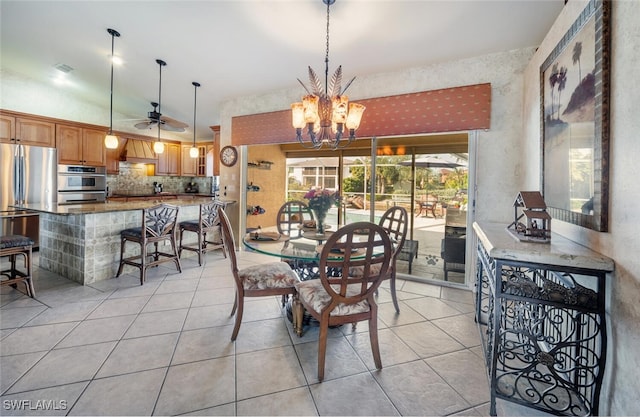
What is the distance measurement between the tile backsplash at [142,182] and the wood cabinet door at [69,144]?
3.39 feet

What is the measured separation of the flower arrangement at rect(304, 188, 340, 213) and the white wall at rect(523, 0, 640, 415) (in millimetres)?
1707

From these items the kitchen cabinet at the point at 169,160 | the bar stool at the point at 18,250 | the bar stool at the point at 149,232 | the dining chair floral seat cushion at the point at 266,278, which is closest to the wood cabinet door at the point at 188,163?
the kitchen cabinet at the point at 169,160

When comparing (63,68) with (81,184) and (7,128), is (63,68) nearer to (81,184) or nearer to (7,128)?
(7,128)

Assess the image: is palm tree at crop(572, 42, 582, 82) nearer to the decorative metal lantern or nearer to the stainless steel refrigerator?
the decorative metal lantern

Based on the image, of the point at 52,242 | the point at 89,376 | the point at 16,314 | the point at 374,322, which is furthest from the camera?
the point at 52,242

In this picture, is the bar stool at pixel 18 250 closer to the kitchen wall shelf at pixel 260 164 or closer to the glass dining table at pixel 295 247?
the glass dining table at pixel 295 247

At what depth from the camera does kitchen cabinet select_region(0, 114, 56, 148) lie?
4559 millimetres

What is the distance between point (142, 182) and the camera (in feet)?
23.1

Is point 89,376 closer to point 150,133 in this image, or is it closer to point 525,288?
point 525,288

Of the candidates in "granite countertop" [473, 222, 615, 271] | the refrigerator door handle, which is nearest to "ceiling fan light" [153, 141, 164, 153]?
the refrigerator door handle

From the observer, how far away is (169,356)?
76.1 inches

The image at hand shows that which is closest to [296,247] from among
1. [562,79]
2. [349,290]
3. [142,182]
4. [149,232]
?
[349,290]

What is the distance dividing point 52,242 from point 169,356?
300 centimetres

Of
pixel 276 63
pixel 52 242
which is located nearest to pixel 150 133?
pixel 52 242
